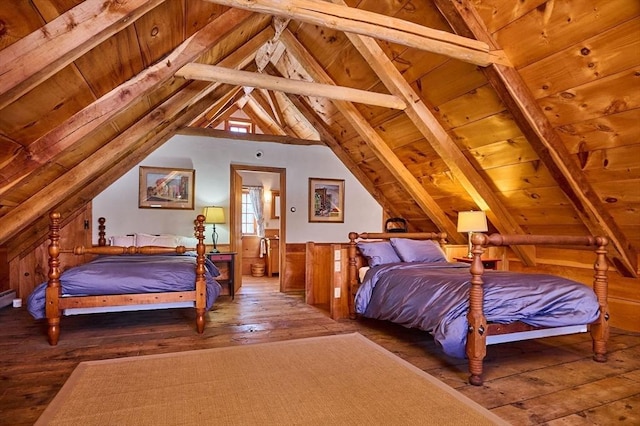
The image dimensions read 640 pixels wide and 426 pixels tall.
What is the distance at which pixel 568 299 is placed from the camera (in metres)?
2.64

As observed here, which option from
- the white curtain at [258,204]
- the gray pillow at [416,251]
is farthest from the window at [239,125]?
the gray pillow at [416,251]

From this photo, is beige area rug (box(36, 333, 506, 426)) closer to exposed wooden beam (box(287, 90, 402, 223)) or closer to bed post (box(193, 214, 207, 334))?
bed post (box(193, 214, 207, 334))

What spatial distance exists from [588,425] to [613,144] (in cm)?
200

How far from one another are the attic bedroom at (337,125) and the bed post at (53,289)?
0.14 ft

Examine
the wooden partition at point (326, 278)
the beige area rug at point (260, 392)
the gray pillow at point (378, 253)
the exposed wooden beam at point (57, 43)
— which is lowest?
the beige area rug at point (260, 392)

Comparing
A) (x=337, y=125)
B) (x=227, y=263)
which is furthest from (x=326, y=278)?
(x=337, y=125)

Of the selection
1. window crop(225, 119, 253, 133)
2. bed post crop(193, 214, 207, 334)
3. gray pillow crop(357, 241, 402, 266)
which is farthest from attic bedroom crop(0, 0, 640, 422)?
window crop(225, 119, 253, 133)

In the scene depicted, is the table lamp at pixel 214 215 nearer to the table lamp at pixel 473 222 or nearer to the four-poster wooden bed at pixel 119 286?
the four-poster wooden bed at pixel 119 286

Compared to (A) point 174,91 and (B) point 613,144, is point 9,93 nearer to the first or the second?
(A) point 174,91

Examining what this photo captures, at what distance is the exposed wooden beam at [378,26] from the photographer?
2288 millimetres

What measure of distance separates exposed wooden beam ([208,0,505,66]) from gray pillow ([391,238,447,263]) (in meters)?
1.90

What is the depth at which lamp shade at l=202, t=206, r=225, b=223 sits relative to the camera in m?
5.04

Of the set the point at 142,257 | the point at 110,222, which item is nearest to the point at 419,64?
the point at 142,257

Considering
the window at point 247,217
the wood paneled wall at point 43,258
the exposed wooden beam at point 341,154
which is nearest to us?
the wood paneled wall at point 43,258
